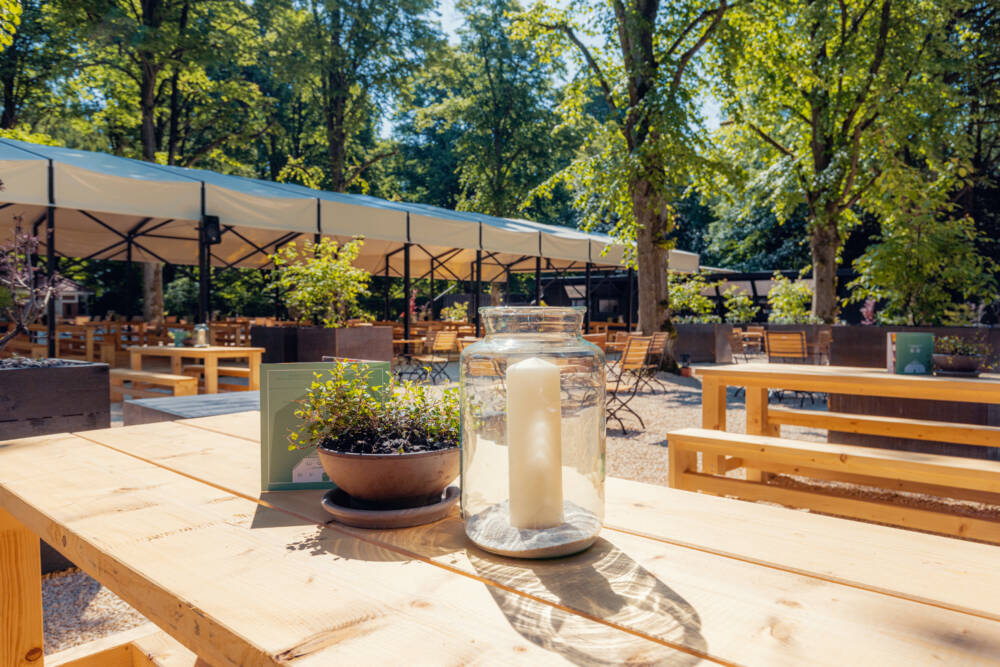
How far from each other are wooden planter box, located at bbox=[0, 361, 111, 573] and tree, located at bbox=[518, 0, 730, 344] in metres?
8.03

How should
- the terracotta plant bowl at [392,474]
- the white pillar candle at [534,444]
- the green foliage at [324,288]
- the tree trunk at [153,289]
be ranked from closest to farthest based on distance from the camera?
the white pillar candle at [534,444], the terracotta plant bowl at [392,474], the green foliage at [324,288], the tree trunk at [153,289]

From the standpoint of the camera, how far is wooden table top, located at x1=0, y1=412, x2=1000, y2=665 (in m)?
0.58

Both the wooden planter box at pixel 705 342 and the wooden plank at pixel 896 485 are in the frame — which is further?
the wooden planter box at pixel 705 342

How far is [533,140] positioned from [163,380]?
18.9 metres

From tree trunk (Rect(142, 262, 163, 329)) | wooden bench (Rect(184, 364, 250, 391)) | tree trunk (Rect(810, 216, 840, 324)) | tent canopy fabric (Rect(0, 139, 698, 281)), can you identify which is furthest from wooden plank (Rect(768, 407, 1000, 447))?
tree trunk (Rect(142, 262, 163, 329))

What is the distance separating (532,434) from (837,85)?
11814 millimetres

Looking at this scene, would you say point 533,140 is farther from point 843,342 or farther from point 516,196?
point 843,342

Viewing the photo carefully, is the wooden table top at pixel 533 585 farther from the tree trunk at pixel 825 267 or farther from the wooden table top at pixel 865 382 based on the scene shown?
the tree trunk at pixel 825 267

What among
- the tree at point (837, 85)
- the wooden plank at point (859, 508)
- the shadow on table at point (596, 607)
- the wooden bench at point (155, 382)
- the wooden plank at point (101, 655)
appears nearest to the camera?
the shadow on table at point (596, 607)

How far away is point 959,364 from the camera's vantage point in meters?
2.98

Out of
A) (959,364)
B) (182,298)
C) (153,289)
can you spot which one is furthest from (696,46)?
(182,298)

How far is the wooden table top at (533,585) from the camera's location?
0.58m

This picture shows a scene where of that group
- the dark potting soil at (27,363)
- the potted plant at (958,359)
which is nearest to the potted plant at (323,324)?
the dark potting soil at (27,363)

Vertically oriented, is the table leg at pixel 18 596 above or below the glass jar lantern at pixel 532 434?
below
